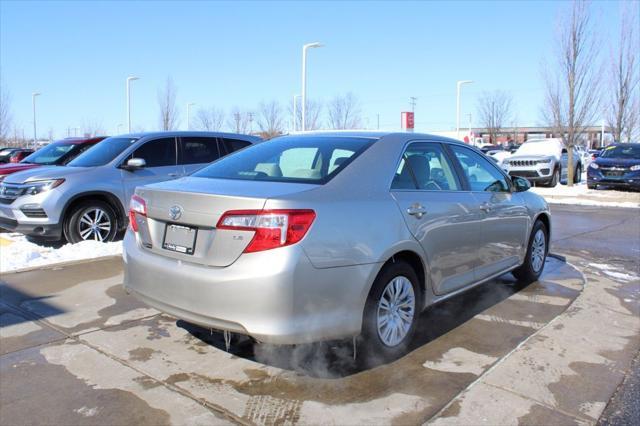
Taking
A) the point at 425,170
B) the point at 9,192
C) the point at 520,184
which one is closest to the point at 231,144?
the point at 9,192

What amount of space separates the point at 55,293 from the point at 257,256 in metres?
3.37

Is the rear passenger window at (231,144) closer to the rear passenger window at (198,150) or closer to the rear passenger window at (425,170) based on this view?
the rear passenger window at (198,150)

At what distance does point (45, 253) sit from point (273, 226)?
17.5 feet

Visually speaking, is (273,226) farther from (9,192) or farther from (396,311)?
(9,192)

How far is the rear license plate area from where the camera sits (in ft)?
11.3

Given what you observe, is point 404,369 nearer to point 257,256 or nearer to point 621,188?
point 257,256

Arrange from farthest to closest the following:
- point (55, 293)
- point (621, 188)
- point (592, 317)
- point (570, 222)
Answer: point (621, 188)
point (570, 222)
point (55, 293)
point (592, 317)

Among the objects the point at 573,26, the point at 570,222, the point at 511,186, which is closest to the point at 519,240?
the point at 511,186

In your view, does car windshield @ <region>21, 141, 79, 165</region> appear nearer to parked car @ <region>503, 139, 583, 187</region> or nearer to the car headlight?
the car headlight

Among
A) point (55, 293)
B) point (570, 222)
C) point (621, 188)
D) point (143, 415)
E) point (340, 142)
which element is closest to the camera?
point (143, 415)

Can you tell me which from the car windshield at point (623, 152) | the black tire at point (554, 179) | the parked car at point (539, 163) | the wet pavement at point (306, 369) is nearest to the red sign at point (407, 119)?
the parked car at point (539, 163)

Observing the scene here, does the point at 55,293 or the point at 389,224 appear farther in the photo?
the point at 55,293

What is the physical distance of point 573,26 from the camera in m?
19.9

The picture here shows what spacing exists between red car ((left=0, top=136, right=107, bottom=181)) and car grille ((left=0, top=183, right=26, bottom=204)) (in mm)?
2188
